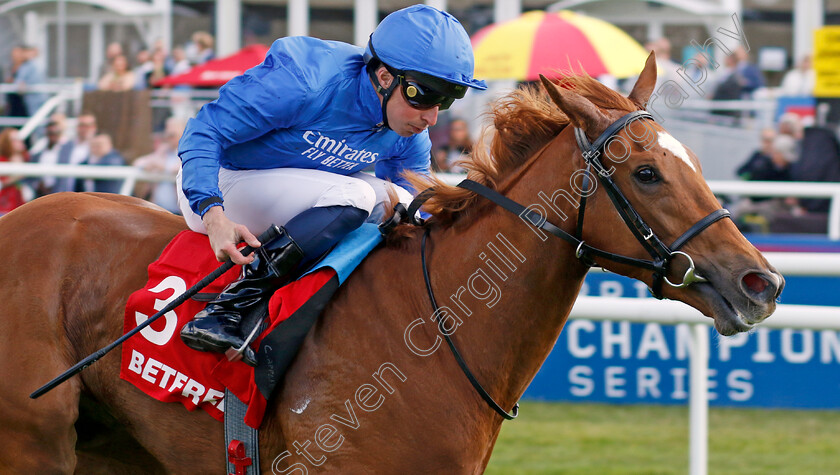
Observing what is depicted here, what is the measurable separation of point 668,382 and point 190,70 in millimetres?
7145

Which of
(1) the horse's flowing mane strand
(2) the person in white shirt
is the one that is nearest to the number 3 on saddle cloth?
(1) the horse's flowing mane strand

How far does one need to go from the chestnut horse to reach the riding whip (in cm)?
11

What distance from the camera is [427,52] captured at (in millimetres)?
2865

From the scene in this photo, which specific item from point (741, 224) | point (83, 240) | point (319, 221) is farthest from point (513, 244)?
point (741, 224)

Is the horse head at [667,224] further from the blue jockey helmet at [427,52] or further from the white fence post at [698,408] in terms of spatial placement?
the white fence post at [698,408]

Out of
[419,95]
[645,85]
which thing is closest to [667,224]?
[645,85]

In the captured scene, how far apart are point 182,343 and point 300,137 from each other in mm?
716

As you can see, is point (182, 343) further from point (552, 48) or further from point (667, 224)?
point (552, 48)

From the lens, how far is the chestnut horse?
2633 mm

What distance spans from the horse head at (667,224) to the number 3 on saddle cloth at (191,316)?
0.74 metres

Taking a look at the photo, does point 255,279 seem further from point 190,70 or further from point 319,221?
point 190,70

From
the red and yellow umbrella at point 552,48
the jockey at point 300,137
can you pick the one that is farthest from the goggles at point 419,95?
the red and yellow umbrella at point 552,48

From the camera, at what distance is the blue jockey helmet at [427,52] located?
2865 mm

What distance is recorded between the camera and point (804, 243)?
21.7ft
